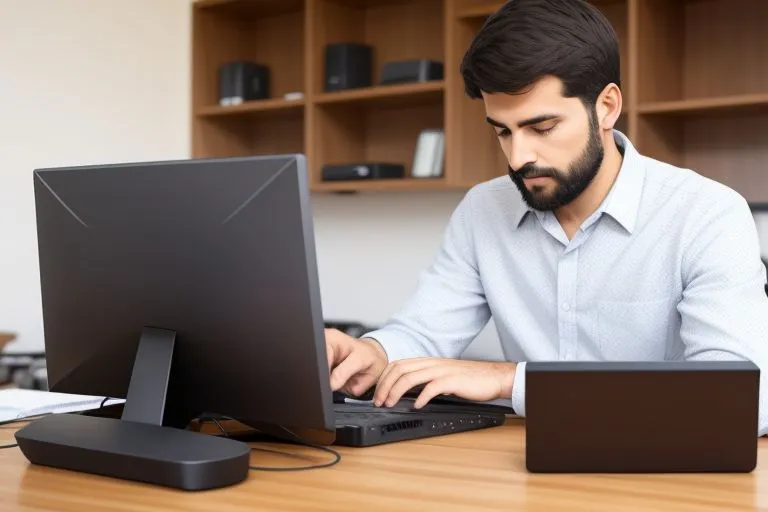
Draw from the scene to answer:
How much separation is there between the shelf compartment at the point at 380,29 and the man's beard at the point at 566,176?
81.4 inches

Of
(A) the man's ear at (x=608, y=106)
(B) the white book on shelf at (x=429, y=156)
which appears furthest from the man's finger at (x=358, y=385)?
(B) the white book on shelf at (x=429, y=156)

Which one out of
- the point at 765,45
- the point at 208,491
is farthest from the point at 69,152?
the point at 208,491

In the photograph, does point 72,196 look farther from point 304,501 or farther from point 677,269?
point 677,269

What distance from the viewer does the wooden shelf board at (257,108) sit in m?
4.02

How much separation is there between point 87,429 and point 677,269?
109cm

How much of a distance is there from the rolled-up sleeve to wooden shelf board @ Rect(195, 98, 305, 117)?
93.8 inches

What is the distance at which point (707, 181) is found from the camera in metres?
1.92

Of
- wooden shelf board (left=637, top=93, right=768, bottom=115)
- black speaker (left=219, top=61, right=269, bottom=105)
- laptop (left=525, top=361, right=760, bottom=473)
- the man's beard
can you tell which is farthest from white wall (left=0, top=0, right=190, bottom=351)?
laptop (left=525, top=361, right=760, bottom=473)

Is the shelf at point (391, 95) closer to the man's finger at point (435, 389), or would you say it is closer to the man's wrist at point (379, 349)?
the man's wrist at point (379, 349)

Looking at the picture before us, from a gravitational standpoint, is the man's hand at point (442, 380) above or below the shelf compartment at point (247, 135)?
below

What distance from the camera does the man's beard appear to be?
73.2 inches

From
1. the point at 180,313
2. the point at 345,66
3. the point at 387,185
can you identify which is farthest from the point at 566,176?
the point at 345,66

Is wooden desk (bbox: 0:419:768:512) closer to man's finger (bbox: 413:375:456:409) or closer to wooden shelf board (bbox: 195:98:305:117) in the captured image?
man's finger (bbox: 413:375:456:409)

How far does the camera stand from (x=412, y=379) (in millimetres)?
1495
